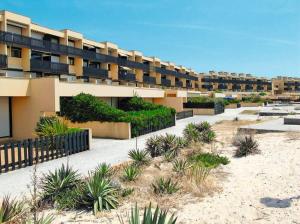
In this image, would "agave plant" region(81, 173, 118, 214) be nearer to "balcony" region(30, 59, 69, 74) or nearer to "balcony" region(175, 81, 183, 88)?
"balcony" region(30, 59, 69, 74)

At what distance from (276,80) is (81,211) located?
156m

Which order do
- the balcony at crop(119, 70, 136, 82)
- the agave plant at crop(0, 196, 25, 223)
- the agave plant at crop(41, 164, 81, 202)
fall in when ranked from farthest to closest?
the balcony at crop(119, 70, 136, 82) → the agave plant at crop(41, 164, 81, 202) → the agave plant at crop(0, 196, 25, 223)

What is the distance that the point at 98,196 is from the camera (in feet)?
27.2

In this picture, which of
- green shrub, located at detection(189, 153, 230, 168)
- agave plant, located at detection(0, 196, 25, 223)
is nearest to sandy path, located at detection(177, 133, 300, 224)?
green shrub, located at detection(189, 153, 230, 168)

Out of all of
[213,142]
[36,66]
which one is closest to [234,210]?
[213,142]

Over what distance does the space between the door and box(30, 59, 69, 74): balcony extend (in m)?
16.4

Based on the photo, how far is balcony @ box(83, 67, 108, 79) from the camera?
46.0 metres

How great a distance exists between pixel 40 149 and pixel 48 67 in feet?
84.8

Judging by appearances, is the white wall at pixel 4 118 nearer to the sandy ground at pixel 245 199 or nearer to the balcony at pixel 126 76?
the sandy ground at pixel 245 199

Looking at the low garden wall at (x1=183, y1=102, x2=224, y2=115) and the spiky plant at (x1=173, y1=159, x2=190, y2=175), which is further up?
the low garden wall at (x1=183, y1=102, x2=224, y2=115)

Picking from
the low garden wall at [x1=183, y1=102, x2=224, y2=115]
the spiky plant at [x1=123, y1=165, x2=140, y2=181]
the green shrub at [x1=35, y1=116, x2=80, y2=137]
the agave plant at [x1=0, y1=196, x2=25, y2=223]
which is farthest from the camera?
the low garden wall at [x1=183, y1=102, x2=224, y2=115]

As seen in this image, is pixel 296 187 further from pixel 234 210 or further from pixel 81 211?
pixel 81 211

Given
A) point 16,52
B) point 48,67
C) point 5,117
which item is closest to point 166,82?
point 48,67

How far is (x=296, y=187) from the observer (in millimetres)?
9469
